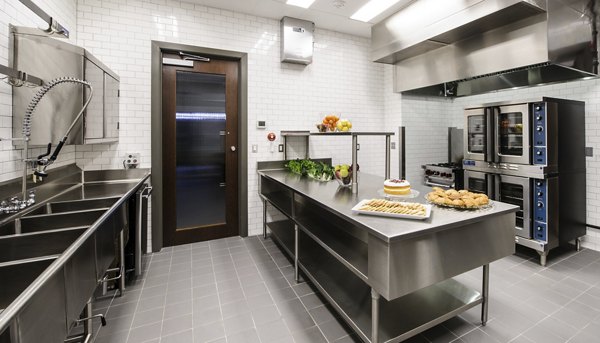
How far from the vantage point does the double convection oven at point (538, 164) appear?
3217 mm

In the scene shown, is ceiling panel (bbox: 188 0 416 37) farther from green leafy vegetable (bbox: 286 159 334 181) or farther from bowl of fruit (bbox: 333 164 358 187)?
bowl of fruit (bbox: 333 164 358 187)

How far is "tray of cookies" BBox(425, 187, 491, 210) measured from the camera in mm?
1875

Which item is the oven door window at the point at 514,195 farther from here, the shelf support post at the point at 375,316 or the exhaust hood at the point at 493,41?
the shelf support post at the point at 375,316

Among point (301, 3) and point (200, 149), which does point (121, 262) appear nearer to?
point (200, 149)

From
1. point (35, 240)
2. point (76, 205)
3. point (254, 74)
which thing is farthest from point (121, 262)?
point (254, 74)

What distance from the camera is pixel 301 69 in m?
4.38

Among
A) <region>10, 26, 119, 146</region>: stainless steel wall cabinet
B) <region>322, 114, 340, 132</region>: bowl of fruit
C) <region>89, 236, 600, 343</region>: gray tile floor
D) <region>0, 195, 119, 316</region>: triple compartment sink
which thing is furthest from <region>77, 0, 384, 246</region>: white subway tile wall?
<region>0, 195, 119, 316</region>: triple compartment sink

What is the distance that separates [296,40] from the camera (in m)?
4.12

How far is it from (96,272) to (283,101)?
325 centimetres

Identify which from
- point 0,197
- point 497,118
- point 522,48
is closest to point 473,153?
point 497,118

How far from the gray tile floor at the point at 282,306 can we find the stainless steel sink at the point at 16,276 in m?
1.13

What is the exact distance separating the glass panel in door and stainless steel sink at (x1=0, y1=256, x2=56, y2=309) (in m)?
2.70

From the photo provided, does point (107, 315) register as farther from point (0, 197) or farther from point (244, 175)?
point (244, 175)

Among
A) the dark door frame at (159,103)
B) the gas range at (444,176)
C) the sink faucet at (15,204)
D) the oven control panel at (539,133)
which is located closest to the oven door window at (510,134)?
the oven control panel at (539,133)
